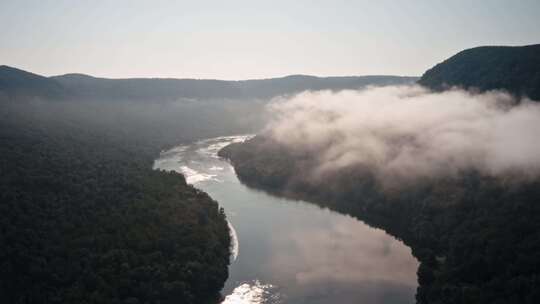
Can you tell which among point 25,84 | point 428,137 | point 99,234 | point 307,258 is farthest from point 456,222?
point 25,84

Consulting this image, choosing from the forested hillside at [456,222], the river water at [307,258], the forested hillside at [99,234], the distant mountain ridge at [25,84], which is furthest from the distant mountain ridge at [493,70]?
the distant mountain ridge at [25,84]

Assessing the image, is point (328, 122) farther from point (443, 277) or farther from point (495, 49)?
point (443, 277)

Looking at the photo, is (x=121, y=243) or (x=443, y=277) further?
(x=121, y=243)

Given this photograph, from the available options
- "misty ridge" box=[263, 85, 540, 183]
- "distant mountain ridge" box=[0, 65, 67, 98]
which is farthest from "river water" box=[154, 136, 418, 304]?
"distant mountain ridge" box=[0, 65, 67, 98]

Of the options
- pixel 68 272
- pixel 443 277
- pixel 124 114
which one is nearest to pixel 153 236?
pixel 68 272

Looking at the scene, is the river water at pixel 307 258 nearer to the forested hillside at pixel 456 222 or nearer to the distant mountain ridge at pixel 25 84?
the forested hillside at pixel 456 222

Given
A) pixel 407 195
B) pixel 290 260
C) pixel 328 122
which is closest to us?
pixel 290 260

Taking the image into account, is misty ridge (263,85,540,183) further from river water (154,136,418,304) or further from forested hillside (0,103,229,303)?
forested hillside (0,103,229,303)
